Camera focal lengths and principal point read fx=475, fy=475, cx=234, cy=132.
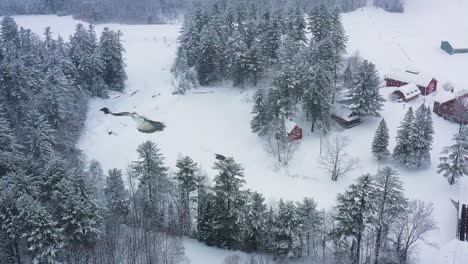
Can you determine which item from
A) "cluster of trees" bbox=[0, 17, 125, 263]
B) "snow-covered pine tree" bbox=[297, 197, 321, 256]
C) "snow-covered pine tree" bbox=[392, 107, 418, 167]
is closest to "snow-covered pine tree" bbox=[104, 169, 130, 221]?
"cluster of trees" bbox=[0, 17, 125, 263]

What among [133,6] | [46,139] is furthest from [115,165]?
[133,6]

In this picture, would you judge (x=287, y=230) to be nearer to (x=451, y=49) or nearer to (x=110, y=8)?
(x=451, y=49)

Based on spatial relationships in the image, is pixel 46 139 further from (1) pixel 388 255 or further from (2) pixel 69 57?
(1) pixel 388 255

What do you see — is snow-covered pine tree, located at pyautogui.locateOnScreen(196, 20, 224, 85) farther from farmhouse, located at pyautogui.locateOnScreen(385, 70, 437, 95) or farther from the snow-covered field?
farmhouse, located at pyautogui.locateOnScreen(385, 70, 437, 95)

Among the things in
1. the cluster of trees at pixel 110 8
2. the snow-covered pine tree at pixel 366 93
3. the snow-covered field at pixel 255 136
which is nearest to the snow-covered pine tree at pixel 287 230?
the snow-covered field at pixel 255 136

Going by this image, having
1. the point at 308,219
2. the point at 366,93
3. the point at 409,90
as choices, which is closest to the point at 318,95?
the point at 366,93

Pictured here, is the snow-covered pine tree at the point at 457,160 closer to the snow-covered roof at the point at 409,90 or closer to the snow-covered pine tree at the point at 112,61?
the snow-covered roof at the point at 409,90
